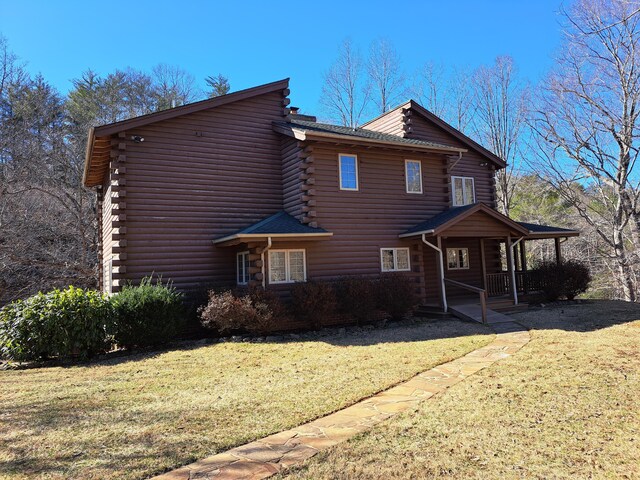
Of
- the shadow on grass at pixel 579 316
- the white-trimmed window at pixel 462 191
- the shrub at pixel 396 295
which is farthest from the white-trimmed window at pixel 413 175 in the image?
the shadow on grass at pixel 579 316

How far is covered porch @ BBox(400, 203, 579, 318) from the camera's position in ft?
47.9

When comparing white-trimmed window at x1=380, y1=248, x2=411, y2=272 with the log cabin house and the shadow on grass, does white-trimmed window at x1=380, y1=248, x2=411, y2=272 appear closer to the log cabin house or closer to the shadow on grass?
the log cabin house

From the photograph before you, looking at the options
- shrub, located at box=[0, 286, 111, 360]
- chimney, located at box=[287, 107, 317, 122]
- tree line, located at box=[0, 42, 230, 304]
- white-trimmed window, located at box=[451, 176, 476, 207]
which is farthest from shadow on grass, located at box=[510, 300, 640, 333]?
tree line, located at box=[0, 42, 230, 304]

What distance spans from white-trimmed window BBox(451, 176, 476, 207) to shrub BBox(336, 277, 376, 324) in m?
8.03

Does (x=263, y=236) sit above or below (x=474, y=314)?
above

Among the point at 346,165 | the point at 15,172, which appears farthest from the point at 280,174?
the point at 15,172

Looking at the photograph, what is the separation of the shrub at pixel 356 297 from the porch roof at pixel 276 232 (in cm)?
170

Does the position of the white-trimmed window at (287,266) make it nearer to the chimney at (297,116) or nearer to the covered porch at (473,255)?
the covered porch at (473,255)

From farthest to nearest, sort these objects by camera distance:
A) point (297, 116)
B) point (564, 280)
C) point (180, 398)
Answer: point (297, 116) < point (564, 280) < point (180, 398)

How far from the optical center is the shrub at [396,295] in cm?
1360

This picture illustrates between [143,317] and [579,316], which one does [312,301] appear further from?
[579,316]

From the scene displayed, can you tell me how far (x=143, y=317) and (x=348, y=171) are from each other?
27.1 feet

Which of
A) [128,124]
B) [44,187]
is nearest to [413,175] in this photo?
[128,124]

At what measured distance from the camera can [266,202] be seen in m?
15.1
